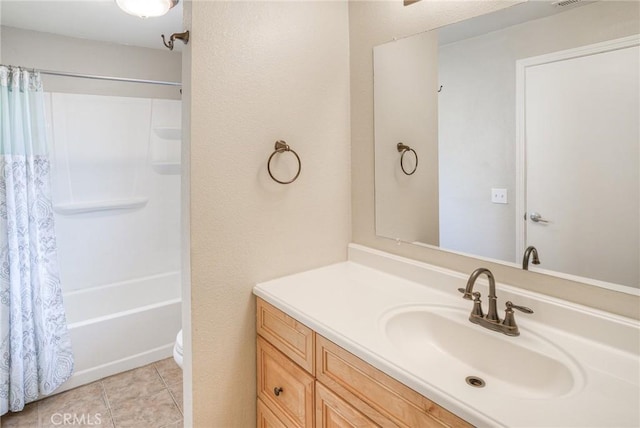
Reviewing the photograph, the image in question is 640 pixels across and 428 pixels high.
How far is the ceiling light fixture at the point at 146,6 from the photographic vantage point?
4.81ft

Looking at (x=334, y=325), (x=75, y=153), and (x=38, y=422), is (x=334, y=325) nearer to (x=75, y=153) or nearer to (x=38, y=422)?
(x=38, y=422)

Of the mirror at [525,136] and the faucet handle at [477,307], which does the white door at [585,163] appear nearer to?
the mirror at [525,136]

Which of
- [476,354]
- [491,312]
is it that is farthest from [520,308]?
[476,354]

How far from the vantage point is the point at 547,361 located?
90 cm

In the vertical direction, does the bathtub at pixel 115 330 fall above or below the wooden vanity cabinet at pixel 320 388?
below

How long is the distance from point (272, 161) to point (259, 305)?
0.57 metres

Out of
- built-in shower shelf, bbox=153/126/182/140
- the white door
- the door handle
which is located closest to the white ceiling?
built-in shower shelf, bbox=153/126/182/140

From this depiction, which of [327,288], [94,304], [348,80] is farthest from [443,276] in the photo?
[94,304]

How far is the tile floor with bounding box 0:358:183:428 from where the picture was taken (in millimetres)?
1849

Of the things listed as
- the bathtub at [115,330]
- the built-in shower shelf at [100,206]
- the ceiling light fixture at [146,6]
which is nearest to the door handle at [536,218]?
the ceiling light fixture at [146,6]

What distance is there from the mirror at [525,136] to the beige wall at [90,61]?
84.5 inches

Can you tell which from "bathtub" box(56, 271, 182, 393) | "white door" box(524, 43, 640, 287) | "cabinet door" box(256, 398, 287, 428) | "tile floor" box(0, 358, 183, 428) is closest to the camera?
"white door" box(524, 43, 640, 287)

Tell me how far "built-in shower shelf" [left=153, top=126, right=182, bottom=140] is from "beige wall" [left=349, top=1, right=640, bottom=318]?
6.24 ft

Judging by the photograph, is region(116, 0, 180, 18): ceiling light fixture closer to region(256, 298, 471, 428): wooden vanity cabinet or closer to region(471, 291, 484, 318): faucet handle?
region(256, 298, 471, 428): wooden vanity cabinet
